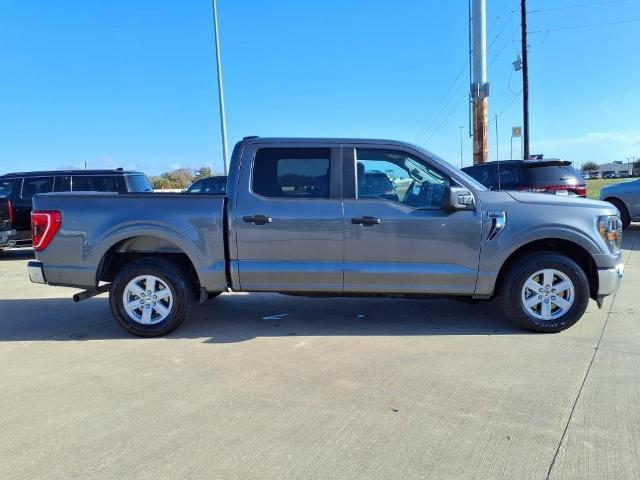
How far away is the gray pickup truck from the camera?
16.2 feet

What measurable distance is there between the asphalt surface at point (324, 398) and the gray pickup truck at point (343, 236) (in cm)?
48

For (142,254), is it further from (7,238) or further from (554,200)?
(7,238)

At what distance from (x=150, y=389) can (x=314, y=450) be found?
1552 millimetres

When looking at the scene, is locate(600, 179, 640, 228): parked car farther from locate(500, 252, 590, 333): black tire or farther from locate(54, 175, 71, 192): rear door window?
locate(54, 175, 71, 192): rear door window

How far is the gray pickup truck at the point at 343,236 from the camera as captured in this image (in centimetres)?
494

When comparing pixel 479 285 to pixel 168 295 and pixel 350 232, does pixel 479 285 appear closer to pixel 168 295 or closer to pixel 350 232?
pixel 350 232

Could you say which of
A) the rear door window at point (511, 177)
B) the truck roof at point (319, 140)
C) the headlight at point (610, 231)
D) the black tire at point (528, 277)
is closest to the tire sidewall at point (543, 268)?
the black tire at point (528, 277)

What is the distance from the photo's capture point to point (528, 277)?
4.97 m

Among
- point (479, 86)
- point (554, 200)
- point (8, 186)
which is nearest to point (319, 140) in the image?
point (554, 200)

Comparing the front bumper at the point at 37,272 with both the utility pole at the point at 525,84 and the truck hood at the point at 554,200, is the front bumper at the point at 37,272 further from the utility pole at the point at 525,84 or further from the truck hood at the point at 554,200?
the utility pole at the point at 525,84

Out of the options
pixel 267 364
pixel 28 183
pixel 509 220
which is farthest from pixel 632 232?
pixel 28 183

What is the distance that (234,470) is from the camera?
278 centimetres

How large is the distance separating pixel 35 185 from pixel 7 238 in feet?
4.73

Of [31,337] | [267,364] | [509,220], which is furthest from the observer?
[31,337]
